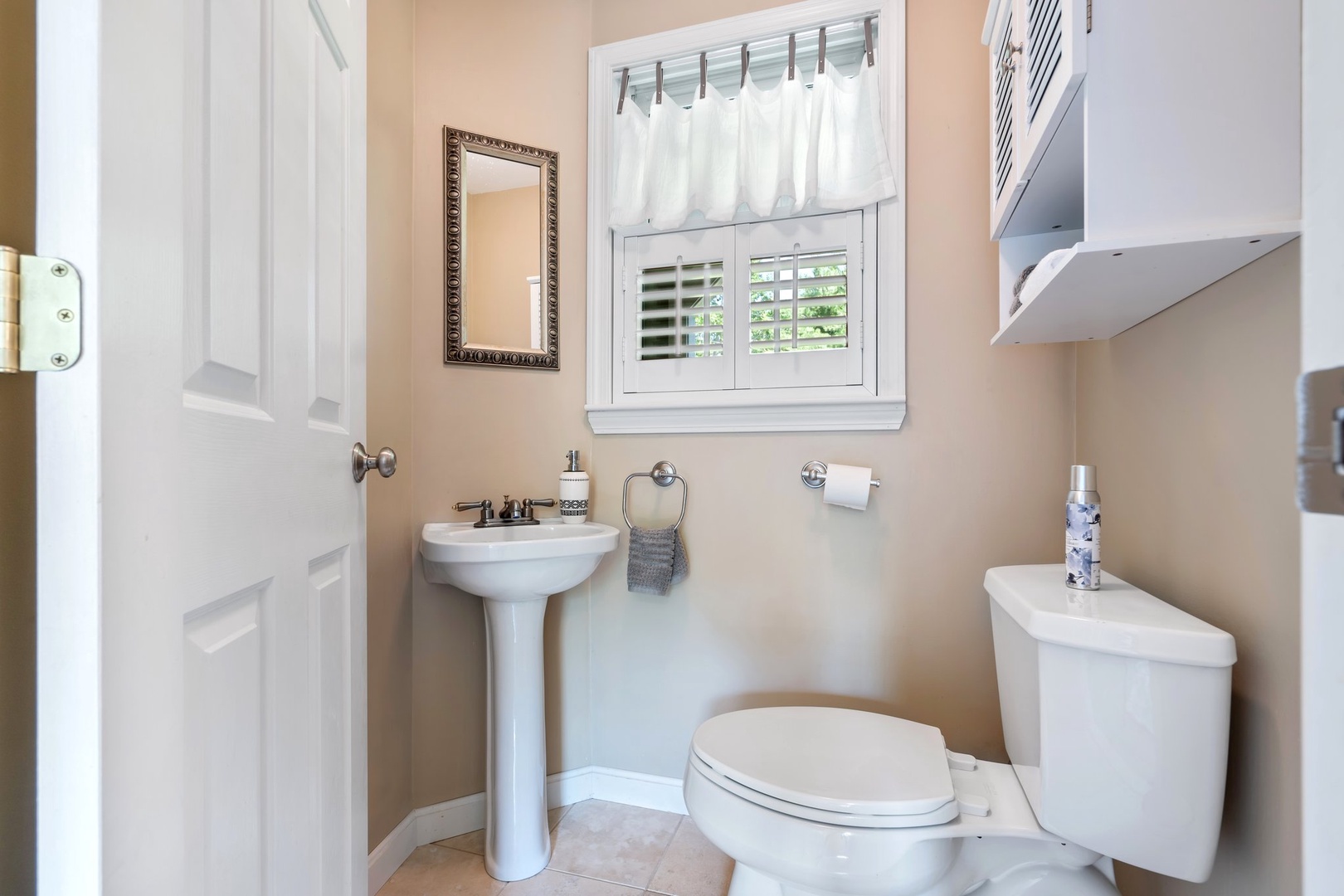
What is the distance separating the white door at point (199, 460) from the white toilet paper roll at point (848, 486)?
105 cm

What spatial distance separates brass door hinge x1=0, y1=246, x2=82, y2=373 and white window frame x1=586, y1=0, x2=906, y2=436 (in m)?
1.33

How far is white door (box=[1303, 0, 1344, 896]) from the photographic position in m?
0.26

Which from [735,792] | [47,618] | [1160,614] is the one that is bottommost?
[735,792]

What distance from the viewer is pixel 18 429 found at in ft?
1.50

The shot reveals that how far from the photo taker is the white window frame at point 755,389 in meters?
1.54

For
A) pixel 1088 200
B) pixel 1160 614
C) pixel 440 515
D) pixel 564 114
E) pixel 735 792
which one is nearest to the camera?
pixel 1088 200

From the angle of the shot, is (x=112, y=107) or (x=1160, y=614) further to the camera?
(x=1160, y=614)

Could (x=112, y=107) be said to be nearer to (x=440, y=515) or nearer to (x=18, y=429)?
(x=18, y=429)

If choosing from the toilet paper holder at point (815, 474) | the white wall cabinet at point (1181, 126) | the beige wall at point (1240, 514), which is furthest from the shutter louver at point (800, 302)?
the white wall cabinet at point (1181, 126)

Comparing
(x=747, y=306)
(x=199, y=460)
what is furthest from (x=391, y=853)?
(x=747, y=306)

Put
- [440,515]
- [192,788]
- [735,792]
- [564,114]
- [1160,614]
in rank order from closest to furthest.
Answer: [192,788] < [1160,614] < [735,792] < [440,515] < [564,114]

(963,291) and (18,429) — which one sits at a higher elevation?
(963,291)

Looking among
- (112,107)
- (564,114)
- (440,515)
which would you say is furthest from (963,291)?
(112,107)

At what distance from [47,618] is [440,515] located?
4.00 ft
